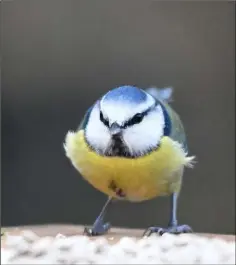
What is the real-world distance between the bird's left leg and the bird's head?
12cm

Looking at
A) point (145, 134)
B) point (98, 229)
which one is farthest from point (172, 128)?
point (98, 229)

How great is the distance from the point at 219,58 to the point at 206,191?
0.37 m

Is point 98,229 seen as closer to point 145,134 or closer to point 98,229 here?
point 98,229

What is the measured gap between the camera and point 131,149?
0.96 meters

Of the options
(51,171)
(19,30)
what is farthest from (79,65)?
(51,171)

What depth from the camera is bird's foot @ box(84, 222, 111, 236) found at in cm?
95

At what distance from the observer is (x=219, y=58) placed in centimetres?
173

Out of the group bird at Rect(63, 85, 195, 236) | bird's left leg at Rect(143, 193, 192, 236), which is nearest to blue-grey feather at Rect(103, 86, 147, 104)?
bird at Rect(63, 85, 195, 236)

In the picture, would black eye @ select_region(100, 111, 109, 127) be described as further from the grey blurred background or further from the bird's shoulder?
the grey blurred background

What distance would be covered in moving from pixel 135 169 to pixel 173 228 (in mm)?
116

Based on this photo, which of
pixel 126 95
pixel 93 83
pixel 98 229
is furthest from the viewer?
pixel 93 83

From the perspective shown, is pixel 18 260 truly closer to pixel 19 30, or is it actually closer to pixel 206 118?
pixel 19 30

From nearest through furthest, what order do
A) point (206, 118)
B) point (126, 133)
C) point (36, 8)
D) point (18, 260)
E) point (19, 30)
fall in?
1. point (18, 260)
2. point (126, 133)
3. point (36, 8)
4. point (19, 30)
5. point (206, 118)

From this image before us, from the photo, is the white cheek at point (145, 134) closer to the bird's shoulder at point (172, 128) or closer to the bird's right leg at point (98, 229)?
the bird's shoulder at point (172, 128)
